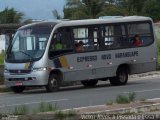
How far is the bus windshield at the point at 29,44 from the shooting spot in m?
26.1

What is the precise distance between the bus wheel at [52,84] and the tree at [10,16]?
76963mm

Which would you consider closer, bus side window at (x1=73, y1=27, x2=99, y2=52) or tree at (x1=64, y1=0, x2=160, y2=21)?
bus side window at (x1=73, y1=27, x2=99, y2=52)

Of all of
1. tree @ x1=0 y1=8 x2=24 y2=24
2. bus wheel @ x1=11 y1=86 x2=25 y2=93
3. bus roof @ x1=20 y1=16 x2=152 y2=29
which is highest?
tree @ x1=0 y1=8 x2=24 y2=24

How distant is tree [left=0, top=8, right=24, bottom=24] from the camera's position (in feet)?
344

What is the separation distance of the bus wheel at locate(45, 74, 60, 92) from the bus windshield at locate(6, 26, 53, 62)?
3.43ft

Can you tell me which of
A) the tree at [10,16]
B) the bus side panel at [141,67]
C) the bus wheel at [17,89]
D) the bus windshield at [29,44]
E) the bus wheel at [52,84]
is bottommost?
the bus wheel at [17,89]

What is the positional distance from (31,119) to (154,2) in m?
85.4

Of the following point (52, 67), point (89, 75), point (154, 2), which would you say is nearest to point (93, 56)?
point (89, 75)

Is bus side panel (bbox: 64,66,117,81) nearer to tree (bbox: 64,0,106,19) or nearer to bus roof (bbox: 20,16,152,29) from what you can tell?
bus roof (bbox: 20,16,152,29)

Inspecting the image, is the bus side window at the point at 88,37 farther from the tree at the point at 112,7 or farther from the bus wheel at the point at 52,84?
the tree at the point at 112,7

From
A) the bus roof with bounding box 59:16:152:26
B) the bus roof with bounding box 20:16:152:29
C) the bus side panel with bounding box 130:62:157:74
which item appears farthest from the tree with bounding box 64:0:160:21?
the bus roof with bounding box 20:16:152:29

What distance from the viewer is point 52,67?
86.2 feet

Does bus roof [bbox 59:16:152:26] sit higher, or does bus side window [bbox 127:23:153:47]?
bus roof [bbox 59:16:152:26]

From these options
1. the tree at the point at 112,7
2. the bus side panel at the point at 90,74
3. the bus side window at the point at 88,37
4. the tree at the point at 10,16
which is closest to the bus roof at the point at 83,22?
→ the bus side window at the point at 88,37
